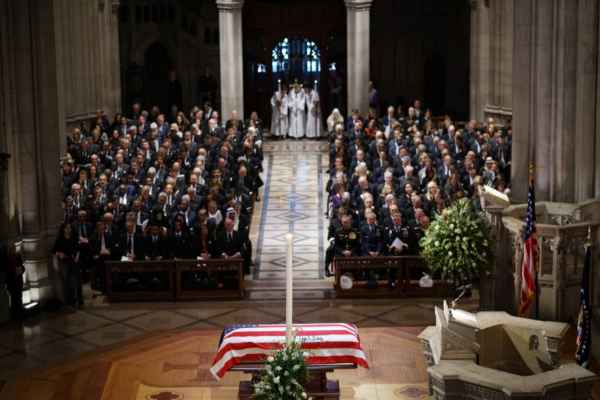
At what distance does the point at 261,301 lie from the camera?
1898 centimetres

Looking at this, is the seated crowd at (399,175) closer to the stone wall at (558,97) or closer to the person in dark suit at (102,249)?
the stone wall at (558,97)

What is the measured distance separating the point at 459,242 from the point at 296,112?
1955cm

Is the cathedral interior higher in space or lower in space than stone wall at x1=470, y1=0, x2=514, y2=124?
lower

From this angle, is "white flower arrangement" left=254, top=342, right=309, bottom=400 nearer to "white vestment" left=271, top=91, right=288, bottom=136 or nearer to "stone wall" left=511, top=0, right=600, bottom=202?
"stone wall" left=511, top=0, right=600, bottom=202

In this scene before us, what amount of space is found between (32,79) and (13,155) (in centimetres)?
134

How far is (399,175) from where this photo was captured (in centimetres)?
2459

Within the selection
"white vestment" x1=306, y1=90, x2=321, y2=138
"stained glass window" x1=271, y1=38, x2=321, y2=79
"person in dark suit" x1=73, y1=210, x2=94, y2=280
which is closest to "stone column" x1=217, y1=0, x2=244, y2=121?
"white vestment" x1=306, y1=90, x2=321, y2=138

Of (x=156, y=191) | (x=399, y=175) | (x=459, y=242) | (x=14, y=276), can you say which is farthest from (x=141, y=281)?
(x=399, y=175)

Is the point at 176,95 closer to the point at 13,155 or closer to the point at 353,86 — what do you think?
the point at 353,86

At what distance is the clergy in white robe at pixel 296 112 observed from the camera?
3453 cm

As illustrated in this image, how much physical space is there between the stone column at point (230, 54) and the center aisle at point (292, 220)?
5.68 ft

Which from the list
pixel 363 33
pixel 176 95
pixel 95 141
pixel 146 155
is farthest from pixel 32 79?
pixel 176 95

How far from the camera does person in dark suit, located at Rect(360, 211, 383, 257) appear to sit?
1938 cm

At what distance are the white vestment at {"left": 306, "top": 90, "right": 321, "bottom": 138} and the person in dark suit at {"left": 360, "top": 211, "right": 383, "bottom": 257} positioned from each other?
49.7 feet
